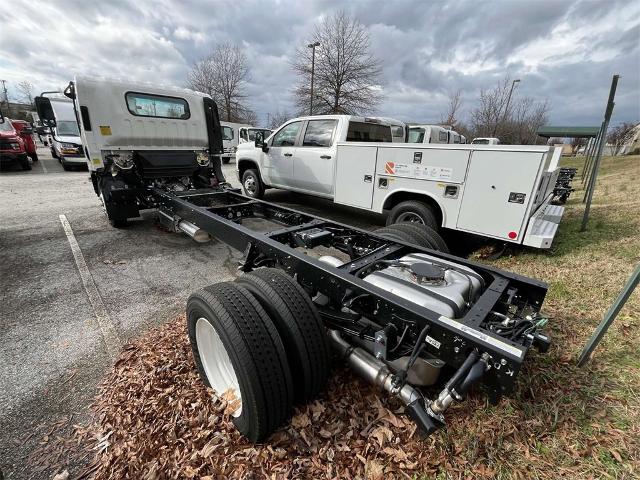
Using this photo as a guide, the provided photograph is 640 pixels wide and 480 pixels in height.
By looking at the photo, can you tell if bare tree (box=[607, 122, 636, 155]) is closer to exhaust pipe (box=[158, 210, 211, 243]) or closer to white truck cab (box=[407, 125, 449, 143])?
white truck cab (box=[407, 125, 449, 143])

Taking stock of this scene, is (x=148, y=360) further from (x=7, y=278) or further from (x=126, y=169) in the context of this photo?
(x=126, y=169)

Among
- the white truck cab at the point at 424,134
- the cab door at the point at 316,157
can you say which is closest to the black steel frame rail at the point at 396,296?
the cab door at the point at 316,157

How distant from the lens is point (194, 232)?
4090mm

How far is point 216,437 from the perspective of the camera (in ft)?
6.30

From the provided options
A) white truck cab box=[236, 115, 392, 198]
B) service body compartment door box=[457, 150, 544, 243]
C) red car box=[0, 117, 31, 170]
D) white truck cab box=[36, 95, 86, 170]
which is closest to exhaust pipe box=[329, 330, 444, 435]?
service body compartment door box=[457, 150, 544, 243]

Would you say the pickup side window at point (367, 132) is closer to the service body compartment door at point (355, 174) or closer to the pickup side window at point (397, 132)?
the pickup side window at point (397, 132)

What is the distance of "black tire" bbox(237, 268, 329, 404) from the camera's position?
1867 millimetres

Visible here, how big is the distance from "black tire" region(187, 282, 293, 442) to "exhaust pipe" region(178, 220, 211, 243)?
7.34ft

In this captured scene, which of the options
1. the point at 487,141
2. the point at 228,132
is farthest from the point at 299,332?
the point at 228,132

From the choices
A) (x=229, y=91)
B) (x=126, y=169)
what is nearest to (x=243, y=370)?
(x=126, y=169)

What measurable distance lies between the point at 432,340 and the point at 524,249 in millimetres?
3738

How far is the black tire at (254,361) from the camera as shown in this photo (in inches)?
67.7

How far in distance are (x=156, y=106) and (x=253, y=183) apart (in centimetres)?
288

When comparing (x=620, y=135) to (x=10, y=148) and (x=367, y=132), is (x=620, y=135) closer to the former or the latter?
(x=367, y=132)
